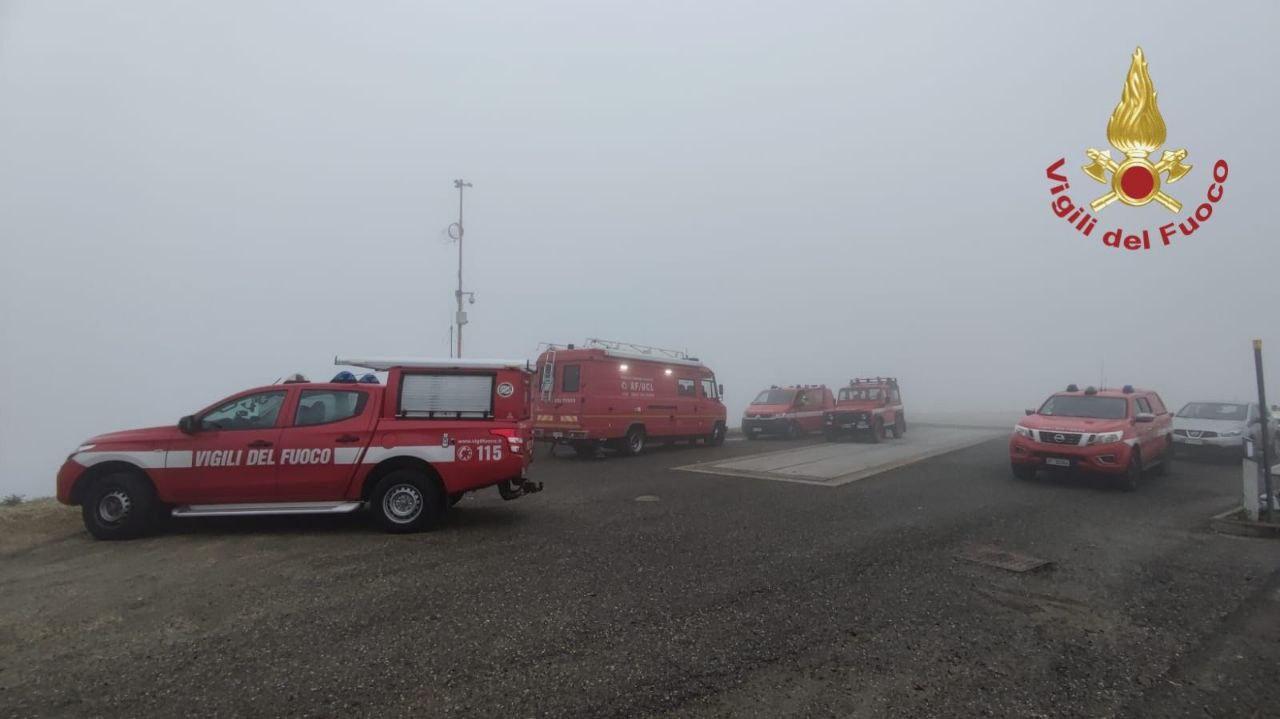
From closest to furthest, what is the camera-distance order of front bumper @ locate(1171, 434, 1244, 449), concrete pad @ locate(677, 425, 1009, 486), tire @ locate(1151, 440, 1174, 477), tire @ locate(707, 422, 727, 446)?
concrete pad @ locate(677, 425, 1009, 486) < tire @ locate(1151, 440, 1174, 477) < front bumper @ locate(1171, 434, 1244, 449) < tire @ locate(707, 422, 727, 446)

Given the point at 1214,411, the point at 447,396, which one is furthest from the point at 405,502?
the point at 1214,411

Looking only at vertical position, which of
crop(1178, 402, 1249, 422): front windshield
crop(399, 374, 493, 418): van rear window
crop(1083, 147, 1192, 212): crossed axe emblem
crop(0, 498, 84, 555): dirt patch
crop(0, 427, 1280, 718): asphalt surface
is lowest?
crop(0, 427, 1280, 718): asphalt surface

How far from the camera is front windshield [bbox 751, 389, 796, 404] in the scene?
2214 centimetres

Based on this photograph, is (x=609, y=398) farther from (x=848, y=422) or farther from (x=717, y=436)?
(x=848, y=422)

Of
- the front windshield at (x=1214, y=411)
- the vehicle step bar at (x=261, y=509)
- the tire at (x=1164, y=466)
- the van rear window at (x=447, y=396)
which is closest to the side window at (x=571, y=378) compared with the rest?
the van rear window at (x=447, y=396)

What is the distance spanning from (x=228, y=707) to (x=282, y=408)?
14.9 ft

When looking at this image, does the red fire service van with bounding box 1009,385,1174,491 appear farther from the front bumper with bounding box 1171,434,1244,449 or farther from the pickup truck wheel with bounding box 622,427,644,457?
the pickup truck wheel with bounding box 622,427,644,457

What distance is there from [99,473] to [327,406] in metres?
2.52

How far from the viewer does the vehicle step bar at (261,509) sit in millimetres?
6988

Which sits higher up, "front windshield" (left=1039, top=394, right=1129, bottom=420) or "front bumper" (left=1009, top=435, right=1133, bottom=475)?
"front windshield" (left=1039, top=394, right=1129, bottom=420)

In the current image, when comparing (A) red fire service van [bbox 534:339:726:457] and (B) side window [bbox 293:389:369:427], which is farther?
(A) red fire service van [bbox 534:339:726:457]

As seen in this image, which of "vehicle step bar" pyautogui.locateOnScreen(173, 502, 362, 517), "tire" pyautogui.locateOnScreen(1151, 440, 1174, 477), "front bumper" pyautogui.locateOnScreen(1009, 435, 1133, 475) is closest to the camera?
"vehicle step bar" pyautogui.locateOnScreen(173, 502, 362, 517)

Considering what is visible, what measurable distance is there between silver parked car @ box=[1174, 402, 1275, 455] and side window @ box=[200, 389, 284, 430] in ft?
61.9

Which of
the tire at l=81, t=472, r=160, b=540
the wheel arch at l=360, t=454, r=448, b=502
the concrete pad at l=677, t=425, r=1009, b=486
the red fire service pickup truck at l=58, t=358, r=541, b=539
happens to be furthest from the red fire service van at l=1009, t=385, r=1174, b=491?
the tire at l=81, t=472, r=160, b=540
